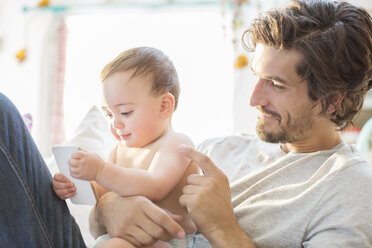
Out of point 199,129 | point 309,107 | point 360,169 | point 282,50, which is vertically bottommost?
point 199,129

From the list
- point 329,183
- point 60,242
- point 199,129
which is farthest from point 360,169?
point 199,129

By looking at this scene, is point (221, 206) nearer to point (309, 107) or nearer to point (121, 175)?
point (121, 175)

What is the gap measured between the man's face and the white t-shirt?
8 cm

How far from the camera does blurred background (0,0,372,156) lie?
3.81 meters

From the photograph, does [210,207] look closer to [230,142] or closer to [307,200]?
[307,200]

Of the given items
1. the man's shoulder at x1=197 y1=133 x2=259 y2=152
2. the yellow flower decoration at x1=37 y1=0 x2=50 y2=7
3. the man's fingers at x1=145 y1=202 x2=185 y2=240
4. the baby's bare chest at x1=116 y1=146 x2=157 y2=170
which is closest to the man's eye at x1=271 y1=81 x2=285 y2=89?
the man's shoulder at x1=197 y1=133 x2=259 y2=152

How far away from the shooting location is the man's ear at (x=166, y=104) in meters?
1.21

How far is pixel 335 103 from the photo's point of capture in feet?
4.50

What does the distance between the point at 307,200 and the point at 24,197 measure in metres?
0.73

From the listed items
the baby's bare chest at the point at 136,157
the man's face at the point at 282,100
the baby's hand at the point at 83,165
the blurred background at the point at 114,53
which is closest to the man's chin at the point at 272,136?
the man's face at the point at 282,100

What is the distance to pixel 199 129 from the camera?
389cm

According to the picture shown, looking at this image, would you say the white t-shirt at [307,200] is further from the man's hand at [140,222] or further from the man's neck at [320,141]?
the man's hand at [140,222]

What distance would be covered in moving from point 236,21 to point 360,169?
282cm

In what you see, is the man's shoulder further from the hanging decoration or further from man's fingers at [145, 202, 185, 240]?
the hanging decoration
